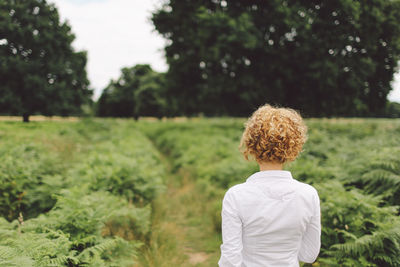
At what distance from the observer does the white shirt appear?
1.79 metres

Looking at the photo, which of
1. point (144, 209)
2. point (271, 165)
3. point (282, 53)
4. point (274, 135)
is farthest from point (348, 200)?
point (282, 53)

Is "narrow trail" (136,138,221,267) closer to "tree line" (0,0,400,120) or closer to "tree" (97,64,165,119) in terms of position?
"tree line" (0,0,400,120)

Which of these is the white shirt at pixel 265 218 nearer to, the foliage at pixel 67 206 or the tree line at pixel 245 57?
the foliage at pixel 67 206

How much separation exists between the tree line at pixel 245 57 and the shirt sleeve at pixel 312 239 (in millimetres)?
7991

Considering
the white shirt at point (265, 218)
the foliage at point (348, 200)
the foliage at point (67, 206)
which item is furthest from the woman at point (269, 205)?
the foliage at point (348, 200)

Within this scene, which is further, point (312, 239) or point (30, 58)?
point (30, 58)

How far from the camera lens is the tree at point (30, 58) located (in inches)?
275

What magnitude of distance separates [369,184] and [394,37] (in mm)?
14584

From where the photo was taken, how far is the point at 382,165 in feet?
Result: 18.4

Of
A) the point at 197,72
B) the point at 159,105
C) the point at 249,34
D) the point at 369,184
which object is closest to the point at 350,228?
the point at 369,184

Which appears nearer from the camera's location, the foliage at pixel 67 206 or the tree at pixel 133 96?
the foliage at pixel 67 206

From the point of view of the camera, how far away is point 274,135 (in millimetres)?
1821

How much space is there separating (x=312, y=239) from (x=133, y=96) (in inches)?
2082

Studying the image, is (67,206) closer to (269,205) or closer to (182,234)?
(182,234)
